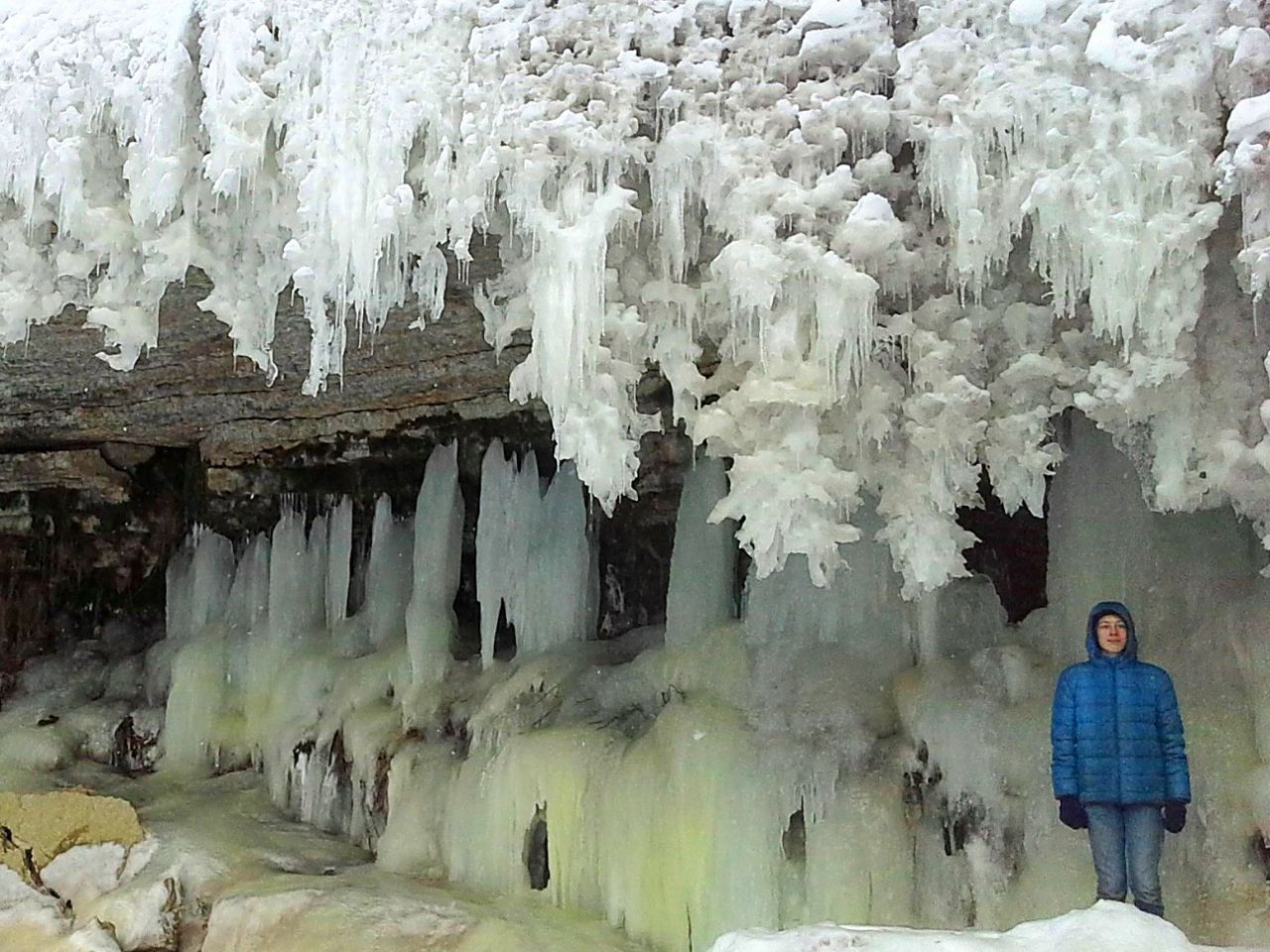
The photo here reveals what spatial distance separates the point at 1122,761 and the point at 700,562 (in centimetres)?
265

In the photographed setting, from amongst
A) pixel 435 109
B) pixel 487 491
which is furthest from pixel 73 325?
pixel 435 109

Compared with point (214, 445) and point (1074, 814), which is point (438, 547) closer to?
point (214, 445)

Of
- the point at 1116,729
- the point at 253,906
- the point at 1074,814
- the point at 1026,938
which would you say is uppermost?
the point at 1116,729

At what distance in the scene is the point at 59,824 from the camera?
558cm

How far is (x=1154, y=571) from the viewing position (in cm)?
435

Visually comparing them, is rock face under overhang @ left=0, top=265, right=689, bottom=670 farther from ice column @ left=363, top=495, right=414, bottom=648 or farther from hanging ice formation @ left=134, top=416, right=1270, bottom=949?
hanging ice formation @ left=134, top=416, right=1270, bottom=949

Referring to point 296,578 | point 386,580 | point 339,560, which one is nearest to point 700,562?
point 386,580

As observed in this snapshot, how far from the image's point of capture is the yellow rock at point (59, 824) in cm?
549

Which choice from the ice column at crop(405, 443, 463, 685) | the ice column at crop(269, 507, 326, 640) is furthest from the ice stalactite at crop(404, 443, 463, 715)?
the ice column at crop(269, 507, 326, 640)

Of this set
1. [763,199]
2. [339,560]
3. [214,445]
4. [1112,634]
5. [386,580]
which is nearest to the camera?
[763,199]

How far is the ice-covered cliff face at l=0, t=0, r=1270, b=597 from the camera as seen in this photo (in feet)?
10.2

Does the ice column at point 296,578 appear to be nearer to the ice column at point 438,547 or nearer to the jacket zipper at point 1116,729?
the ice column at point 438,547

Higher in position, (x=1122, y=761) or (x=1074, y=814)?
(x=1122, y=761)

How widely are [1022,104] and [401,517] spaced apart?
5.26 m
